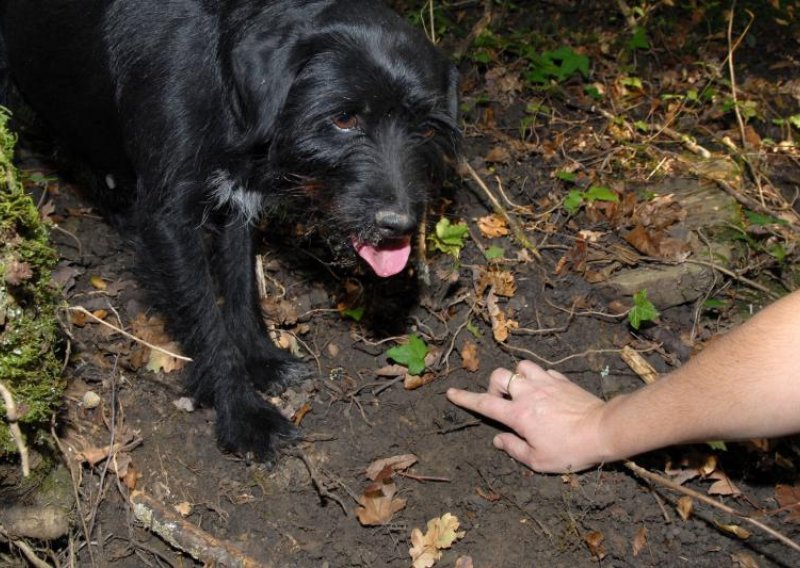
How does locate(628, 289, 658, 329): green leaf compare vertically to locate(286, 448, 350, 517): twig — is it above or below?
above

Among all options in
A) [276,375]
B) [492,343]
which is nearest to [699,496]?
[492,343]

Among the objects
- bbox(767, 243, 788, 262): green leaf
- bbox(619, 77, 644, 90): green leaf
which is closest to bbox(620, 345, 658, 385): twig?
bbox(767, 243, 788, 262): green leaf

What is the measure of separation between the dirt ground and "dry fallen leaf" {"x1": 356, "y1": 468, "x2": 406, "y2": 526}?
29 mm

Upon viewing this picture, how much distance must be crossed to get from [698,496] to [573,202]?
1750 millimetres

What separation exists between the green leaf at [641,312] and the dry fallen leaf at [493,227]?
79 cm

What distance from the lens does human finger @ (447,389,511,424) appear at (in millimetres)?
3262

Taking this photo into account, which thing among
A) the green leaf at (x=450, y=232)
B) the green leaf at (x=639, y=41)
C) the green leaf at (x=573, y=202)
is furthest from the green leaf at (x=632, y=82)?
the green leaf at (x=450, y=232)

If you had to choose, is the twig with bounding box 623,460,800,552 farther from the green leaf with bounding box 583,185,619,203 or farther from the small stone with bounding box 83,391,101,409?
the small stone with bounding box 83,391,101,409

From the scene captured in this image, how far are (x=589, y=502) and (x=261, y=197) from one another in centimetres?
184

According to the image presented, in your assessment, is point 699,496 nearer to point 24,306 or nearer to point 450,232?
point 450,232

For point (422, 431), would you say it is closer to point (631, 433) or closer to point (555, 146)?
point (631, 433)

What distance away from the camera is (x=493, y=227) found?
13.6 ft

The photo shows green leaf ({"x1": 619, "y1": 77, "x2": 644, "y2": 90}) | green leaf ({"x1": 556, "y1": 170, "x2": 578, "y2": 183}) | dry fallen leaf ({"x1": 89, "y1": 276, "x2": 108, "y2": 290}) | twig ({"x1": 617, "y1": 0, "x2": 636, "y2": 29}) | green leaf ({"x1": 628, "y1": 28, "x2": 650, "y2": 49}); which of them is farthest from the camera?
twig ({"x1": 617, "y1": 0, "x2": 636, "y2": 29})

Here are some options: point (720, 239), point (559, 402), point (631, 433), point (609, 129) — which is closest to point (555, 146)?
point (609, 129)
